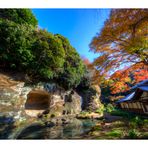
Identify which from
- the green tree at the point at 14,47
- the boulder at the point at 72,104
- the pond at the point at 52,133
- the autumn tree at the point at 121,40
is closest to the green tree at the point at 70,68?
the boulder at the point at 72,104

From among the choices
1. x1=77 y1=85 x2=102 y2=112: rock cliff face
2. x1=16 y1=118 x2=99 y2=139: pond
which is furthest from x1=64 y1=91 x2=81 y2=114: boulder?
x1=16 y1=118 x2=99 y2=139: pond

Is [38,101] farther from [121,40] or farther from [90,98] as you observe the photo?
[121,40]

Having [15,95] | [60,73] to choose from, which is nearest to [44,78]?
[60,73]

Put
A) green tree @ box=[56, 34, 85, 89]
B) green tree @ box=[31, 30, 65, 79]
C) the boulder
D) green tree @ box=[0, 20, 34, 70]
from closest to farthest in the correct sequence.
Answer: green tree @ box=[0, 20, 34, 70], green tree @ box=[31, 30, 65, 79], green tree @ box=[56, 34, 85, 89], the boulder

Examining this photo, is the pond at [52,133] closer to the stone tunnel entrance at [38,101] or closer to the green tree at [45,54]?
the green tree at [45,54]

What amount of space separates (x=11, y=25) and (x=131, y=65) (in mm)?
8781

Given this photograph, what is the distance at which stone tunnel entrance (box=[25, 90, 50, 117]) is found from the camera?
11.0 meters

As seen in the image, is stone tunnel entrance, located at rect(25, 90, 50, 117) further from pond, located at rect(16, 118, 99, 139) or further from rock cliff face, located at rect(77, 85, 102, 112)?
rock cliff face, located at rect(77, 85, 102, 112)

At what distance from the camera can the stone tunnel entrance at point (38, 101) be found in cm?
1102

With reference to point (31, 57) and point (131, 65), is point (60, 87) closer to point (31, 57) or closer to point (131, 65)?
point (31, 57)

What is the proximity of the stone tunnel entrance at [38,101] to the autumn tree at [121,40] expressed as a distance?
6.91 m

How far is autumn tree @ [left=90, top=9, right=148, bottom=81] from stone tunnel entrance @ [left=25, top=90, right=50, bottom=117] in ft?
22.7

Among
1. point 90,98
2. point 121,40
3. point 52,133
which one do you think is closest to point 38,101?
point 52,133

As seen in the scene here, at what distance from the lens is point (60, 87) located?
1220 cm
